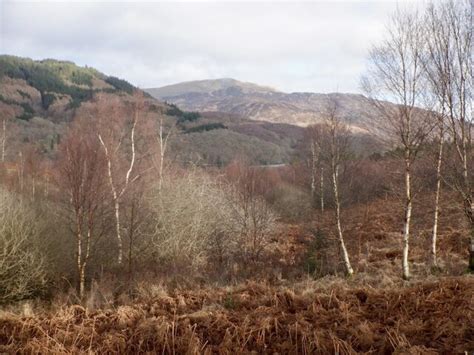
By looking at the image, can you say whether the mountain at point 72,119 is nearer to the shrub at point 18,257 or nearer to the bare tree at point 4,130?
the bare tree at point 4,130

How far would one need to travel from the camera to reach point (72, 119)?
47938 millimetres

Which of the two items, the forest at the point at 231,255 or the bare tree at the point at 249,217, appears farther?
the bare tree at the point at 249,217

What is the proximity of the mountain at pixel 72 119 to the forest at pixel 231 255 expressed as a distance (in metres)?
19.5

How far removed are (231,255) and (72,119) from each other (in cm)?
3850

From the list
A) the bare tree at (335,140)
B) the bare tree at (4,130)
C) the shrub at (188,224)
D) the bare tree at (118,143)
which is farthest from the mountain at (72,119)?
the bare tree at (335,140)

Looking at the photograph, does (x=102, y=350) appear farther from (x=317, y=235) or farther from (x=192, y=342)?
(x=317, y=235)

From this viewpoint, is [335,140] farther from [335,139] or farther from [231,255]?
[231,255]

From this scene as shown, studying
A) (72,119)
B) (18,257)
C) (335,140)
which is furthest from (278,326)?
(72,119)

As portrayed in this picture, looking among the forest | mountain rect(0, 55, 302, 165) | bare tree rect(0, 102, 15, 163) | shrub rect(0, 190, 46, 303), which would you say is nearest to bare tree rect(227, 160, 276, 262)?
the forest

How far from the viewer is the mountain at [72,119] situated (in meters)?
55.2

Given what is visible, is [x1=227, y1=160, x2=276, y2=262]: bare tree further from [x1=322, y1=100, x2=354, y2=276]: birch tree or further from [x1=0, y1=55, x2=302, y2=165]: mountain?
[x1=0, y1=55, x2=302, y2=165]: mountain

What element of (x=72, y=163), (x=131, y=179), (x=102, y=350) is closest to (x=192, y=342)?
(x=102, y=350)

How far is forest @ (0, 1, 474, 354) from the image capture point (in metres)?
6.18

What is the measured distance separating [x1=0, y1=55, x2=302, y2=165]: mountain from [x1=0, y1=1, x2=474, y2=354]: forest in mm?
19499
